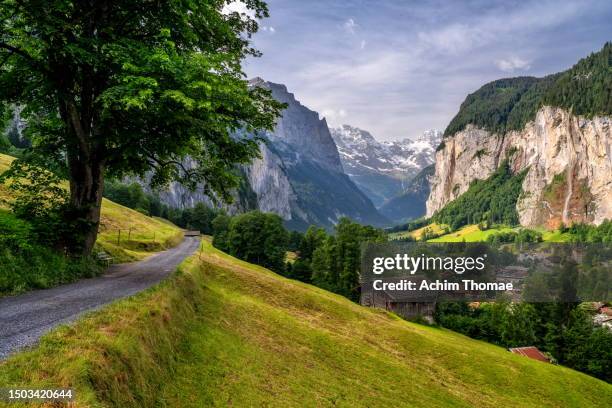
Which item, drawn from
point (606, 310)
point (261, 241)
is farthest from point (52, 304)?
point (606, 310)

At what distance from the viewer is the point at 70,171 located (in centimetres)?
2128

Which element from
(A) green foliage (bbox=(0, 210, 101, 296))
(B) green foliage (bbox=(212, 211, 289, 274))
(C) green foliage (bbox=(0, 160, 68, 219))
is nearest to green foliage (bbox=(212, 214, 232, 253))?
(B) green foliage (bbox=(212, 211, 289, 274))

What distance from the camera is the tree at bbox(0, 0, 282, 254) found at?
1645 cm

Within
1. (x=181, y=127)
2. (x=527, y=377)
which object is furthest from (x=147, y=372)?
(x=527, y=377)

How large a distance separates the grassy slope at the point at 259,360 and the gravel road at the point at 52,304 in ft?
3.21

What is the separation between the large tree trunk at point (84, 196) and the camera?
21297 millimetres

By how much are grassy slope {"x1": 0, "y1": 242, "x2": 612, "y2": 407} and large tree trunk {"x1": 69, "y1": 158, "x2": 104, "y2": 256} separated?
5526 mm

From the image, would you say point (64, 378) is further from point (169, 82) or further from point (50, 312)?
point (169, 82)

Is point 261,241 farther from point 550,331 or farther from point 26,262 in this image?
point 26,262

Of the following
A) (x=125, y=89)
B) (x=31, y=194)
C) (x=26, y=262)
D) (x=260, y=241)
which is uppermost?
(x=125, y=89)

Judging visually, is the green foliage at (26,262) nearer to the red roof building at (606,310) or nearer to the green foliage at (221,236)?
the green foliage at (221,236)

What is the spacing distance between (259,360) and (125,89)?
40.2 ft

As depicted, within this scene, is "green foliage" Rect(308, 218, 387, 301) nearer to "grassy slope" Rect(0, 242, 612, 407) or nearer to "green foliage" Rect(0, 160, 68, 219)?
"grassy slope" Rect(0, 242, 612, 407)

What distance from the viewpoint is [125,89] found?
1620cm
